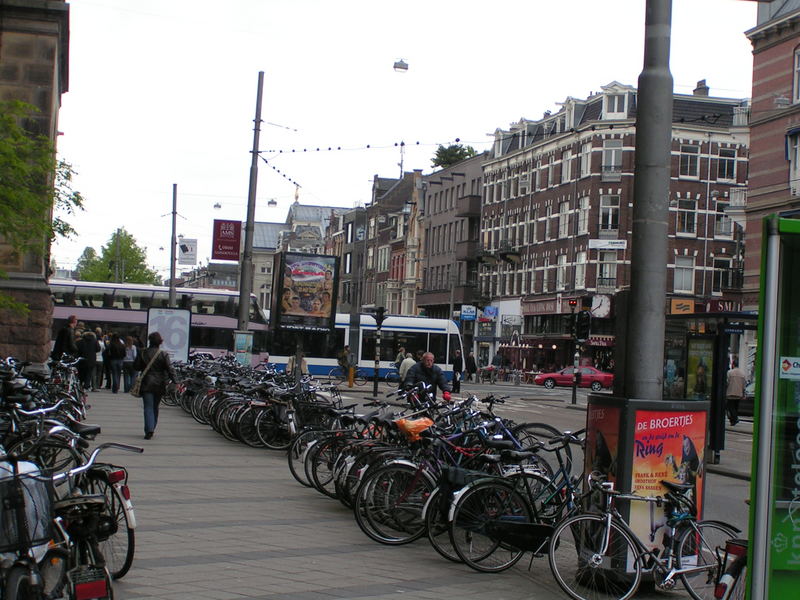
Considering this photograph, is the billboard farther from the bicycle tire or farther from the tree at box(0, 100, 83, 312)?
the bicycle tire

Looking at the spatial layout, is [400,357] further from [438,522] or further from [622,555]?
[622,555]

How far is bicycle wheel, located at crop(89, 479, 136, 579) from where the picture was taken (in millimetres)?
6938

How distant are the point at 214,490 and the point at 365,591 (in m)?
4.89

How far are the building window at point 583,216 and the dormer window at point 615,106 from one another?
5007 millimetres

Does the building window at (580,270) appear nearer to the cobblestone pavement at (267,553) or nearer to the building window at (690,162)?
the building window at (690,162)

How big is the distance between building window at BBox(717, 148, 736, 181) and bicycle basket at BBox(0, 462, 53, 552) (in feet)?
204

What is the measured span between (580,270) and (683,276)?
19.3 feet

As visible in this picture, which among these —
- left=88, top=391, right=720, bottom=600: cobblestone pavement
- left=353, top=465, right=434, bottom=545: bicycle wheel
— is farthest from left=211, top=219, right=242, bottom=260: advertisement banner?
left=353, top=465, right=434, bottom=545: bicycle wheel

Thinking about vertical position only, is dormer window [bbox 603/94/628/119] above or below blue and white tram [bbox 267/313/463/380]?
above

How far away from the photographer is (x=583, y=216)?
6481 centimetres

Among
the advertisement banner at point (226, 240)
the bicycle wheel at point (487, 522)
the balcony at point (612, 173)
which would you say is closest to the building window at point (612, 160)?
the balcony at point (612, 173)

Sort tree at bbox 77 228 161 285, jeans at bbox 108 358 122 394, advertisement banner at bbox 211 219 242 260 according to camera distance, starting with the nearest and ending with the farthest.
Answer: jeans at bbox 108 358 122 394 < advertisement banner at bbox 211 219 242 260 < tree at bbox 77 228 161 285

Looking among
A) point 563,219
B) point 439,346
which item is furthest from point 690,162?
point 439,346

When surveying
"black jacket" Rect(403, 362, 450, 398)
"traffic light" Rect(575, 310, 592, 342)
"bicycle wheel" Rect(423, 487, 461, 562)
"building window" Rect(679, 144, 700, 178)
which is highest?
"building window" Rect(679, 144, 700, 178)
